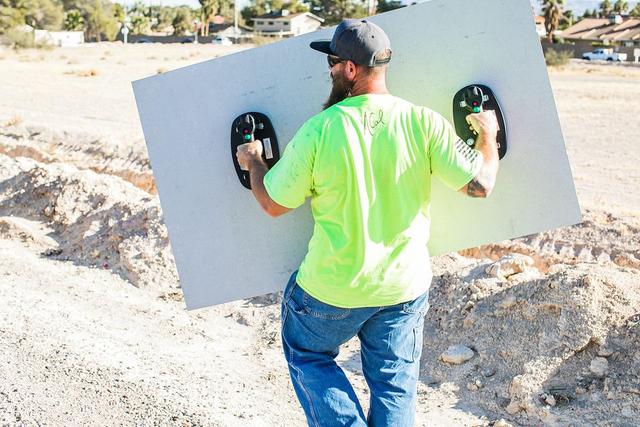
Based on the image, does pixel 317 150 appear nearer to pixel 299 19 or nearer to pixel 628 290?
pixel 628 290

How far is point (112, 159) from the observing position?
12.7 m

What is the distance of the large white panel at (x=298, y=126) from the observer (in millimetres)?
3936

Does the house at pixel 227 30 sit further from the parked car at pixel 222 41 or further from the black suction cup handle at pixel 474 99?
the black suction cup handle at pixel 474 99

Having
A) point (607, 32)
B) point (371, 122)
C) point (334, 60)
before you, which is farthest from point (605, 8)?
point (371, 122)

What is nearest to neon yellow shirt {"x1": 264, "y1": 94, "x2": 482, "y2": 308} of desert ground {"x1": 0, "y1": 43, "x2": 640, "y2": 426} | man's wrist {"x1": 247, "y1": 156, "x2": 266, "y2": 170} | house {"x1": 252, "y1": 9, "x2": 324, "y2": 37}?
man's wrist {"x1": 247, "y1": 156, "x2": 266, "y2": 170}

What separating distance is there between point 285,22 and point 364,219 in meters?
83.3

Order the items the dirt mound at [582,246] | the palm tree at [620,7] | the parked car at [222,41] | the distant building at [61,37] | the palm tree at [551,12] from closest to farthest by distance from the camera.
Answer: the dirt mound at [582,246]
the distant building at [61,37]
the palm tree at [551,12]
the parked car at [222,41]
the palm tree at [620,7]

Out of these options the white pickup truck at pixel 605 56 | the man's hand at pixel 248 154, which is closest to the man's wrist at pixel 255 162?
the man's hand at pixel 248 154

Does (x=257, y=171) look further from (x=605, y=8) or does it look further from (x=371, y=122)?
(x=605, y=8)

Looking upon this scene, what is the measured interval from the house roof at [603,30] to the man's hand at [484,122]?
72.2 m

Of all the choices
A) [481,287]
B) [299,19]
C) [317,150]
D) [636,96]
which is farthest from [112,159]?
[299,19]

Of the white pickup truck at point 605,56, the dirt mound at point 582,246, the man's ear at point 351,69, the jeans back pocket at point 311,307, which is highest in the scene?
the man's ear at point 351,69

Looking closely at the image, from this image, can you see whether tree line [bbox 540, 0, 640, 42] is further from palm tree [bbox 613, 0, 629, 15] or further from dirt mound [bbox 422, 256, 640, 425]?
dirt mound [bbox 422, 256, 640, 425]

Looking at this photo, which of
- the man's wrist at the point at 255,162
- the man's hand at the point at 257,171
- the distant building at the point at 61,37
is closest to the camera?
the man's hand at the point at 257,171
